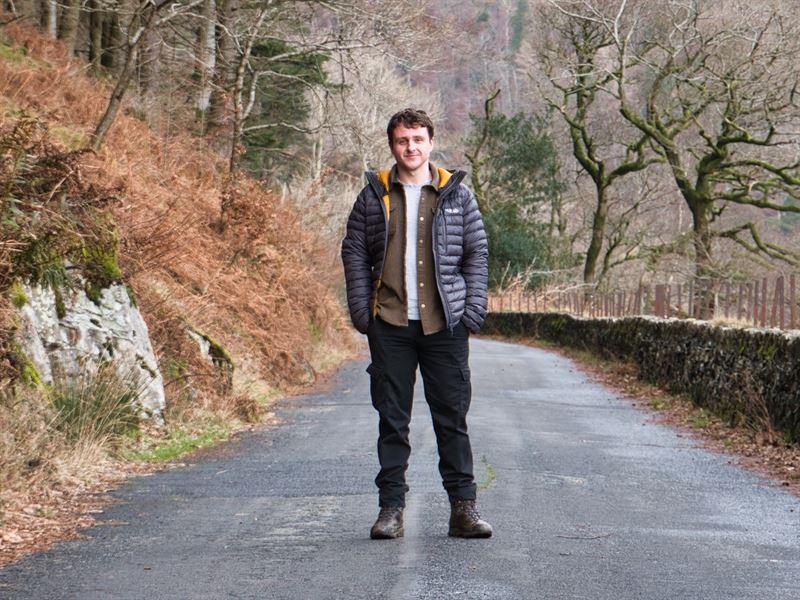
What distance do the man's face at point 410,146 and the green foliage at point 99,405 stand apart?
3458 millimetres

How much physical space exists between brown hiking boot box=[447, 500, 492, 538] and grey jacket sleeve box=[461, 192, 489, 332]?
0.92m

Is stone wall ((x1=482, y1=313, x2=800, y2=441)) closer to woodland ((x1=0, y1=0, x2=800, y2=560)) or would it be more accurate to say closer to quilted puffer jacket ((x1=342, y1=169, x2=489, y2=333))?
woodland ((x1=0, y1=0, x2=800, y2=560))

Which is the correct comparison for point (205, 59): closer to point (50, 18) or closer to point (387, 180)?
point (50, 18)

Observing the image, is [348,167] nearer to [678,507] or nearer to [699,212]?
[699,212]

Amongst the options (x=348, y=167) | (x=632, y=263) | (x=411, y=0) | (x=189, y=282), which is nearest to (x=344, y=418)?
(x=189, y=282)

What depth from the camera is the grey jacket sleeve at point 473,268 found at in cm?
649

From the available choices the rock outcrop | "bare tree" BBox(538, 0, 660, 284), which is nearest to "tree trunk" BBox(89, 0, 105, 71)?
"bare tree" BBox(538, 0, 660, 284)

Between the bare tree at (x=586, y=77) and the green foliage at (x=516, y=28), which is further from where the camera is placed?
the green foliage at (x=516, y=28)

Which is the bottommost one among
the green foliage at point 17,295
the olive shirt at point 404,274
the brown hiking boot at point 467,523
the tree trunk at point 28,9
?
the brown hiking boot at point 467,523

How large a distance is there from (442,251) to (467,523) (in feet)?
4.60

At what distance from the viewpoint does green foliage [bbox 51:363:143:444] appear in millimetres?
9180

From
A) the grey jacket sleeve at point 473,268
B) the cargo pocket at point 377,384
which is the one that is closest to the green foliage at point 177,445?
the cargo pocket at point 377,384

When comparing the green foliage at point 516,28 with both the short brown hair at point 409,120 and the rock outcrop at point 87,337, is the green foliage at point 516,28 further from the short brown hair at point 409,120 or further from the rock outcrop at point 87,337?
the short brown hair at point 409,120

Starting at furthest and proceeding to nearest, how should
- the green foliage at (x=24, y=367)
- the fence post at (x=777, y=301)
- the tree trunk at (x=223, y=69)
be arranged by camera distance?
the tree trunk at (x=223, y=69) < the fence post at (x=777, y=301) < the green foliage at (x=24, y=367)
